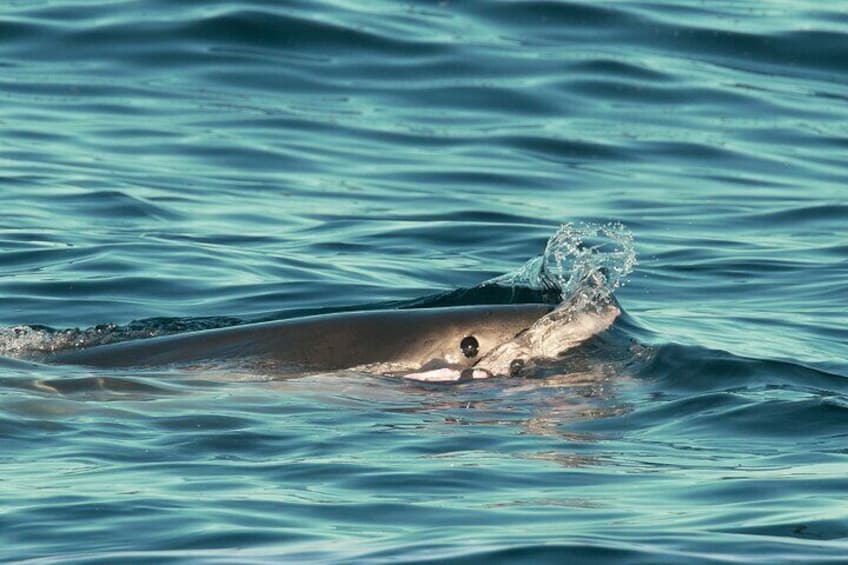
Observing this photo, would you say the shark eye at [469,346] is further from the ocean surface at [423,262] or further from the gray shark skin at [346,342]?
the ocean surface at [423,262]

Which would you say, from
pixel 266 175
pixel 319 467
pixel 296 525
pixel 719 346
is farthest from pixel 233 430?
pixel 266 175

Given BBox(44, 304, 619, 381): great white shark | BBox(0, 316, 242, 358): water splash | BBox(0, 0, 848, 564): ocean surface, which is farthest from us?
BBox(0, 316, 242, 358): water splash

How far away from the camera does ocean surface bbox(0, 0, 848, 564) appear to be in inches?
238

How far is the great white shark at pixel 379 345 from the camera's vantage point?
27.7 ft

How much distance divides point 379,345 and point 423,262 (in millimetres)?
4022

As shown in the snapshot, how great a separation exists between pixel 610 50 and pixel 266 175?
5.60 meters

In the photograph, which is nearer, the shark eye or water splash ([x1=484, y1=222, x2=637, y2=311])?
the shark eye

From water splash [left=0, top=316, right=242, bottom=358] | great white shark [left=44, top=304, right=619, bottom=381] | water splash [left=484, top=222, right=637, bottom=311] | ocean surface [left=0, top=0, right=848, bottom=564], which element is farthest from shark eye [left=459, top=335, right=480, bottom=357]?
water splash [left=0, top=316, right=242, bottom=358]

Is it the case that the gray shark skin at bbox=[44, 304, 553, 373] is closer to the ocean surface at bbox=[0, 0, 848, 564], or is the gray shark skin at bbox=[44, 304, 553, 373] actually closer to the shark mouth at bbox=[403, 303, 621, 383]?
the shark mouth at bbox=[403, 303, 621, 383]

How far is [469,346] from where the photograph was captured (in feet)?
28.0

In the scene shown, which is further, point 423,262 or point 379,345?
point 423,262

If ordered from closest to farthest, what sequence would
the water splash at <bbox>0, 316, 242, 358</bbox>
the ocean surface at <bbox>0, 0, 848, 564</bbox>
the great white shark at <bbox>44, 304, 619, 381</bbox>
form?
the ocean surface at <bbox>0, 0, 848, 564</bbox> → the great white shark at <bbox>44, 304, 619, 381</bbox> → the water splash at <bbox>0, 316, 242, 358</bbox>

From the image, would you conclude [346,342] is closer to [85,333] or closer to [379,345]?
[379,345]

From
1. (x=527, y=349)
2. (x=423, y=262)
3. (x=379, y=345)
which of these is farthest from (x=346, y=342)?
(x=423, y=262)
